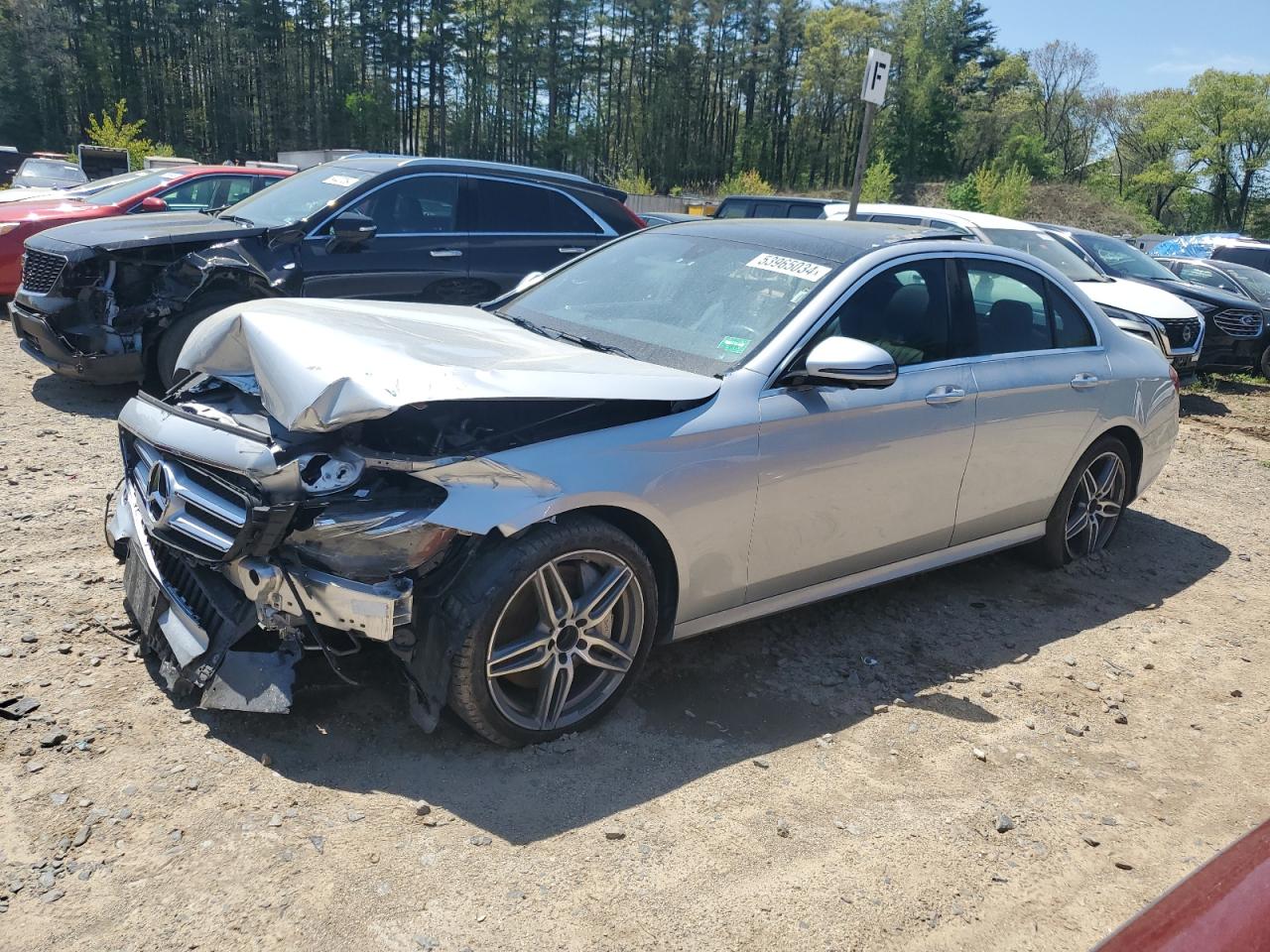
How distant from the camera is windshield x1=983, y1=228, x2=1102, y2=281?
11.2 m

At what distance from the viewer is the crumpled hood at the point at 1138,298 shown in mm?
10969

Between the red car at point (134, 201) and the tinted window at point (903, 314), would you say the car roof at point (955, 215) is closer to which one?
the red car at point (134, 201)

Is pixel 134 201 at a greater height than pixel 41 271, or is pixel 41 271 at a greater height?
pixel 134 201

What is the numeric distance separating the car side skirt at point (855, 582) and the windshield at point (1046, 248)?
280 inches

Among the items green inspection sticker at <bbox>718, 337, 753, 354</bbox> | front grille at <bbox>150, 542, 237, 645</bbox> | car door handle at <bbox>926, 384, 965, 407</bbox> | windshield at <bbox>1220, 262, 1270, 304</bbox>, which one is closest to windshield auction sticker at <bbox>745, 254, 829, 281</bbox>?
green inspection sticker at <bbox>718, 337, 753, 354</bbox>

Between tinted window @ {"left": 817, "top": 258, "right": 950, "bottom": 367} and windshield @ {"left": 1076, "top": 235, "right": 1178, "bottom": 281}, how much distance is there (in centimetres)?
951

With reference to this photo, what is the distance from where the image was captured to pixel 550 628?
3.17m

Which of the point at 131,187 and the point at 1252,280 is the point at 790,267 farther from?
the point at 1252,280

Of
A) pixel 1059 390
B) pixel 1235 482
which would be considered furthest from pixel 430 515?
pixel 1235 482

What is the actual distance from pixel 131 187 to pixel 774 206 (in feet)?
27.5

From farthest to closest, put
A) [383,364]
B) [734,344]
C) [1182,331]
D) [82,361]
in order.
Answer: [1182,331], [82,361], [734,344], [383,364]

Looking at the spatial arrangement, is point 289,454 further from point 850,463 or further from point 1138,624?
point 1138,624

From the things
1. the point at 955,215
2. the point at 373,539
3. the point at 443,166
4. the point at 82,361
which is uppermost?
the point at 443,166

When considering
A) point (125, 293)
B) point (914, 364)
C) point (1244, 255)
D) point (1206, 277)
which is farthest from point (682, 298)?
point (1244, 255)
